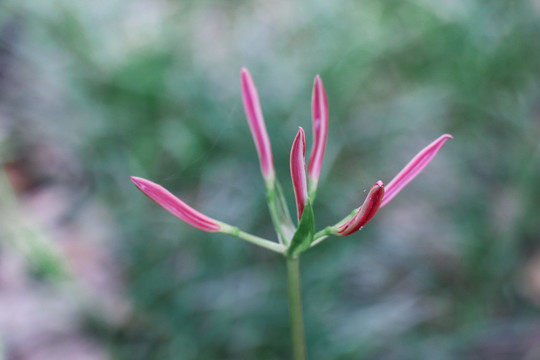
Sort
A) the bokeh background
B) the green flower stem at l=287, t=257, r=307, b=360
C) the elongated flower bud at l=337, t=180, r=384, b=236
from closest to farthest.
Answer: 1. the elongated flower bud at l=337, t=180, r=384, b=236
2. the green flower stem at l=287, t=257, r=307, b=360
3. the bokeh background

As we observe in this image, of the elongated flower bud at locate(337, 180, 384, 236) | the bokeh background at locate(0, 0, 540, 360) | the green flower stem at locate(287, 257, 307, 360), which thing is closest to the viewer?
the elongated flower bud at locate(337, 180, 384, 236)

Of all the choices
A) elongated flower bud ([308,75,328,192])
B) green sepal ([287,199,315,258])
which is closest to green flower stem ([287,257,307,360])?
green sepal ([287,199,315,258])

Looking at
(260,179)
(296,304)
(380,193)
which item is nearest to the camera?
(380,193)

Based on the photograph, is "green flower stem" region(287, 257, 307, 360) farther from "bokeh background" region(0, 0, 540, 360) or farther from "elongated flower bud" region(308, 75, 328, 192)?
"bokeh background" region(0, 0, 540, 360)

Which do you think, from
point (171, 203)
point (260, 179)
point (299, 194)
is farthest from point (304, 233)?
point (260, 179)

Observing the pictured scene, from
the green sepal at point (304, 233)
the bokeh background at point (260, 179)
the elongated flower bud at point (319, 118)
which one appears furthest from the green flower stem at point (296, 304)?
the bokeh background at point (260, 179)

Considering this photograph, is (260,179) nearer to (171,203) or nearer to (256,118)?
(256,118)

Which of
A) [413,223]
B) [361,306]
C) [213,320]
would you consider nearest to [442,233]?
[413,223]
